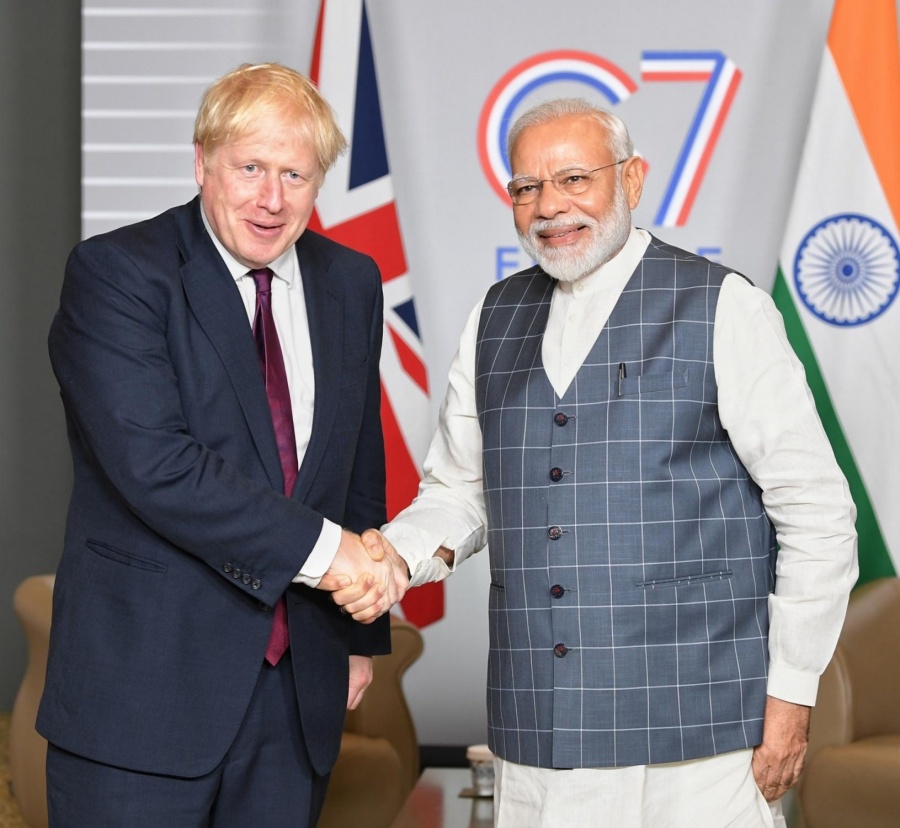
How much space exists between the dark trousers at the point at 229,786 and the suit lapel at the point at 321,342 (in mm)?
372

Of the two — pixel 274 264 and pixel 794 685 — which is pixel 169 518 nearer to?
pixel 274 264

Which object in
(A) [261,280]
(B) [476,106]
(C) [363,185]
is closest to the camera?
(A) [261,280]

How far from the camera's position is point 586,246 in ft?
7.26

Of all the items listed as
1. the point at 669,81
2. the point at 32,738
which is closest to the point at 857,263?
the point at 669,81

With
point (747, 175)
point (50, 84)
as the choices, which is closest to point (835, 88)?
point (747, 175)

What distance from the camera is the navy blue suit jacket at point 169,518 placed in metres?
1.93

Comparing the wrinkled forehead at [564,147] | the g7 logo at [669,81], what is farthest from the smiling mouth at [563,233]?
the g7 logo at [669,81]

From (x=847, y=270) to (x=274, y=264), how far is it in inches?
106

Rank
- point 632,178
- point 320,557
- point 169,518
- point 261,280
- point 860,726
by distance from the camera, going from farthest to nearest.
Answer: point 860,726
point 632,178
point 261,280
point 320,557
point 169,518

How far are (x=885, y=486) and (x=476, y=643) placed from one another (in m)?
1.72

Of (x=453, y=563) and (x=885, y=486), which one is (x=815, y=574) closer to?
(x=453, y=563)

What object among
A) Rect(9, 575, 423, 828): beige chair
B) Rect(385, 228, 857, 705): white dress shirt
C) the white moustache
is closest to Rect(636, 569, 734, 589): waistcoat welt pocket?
Rect(385, 228, 857, 705): white dress shirt

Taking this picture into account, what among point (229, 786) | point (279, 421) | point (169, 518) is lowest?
point (229, 786)

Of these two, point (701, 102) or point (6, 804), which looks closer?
point (6, 804)
